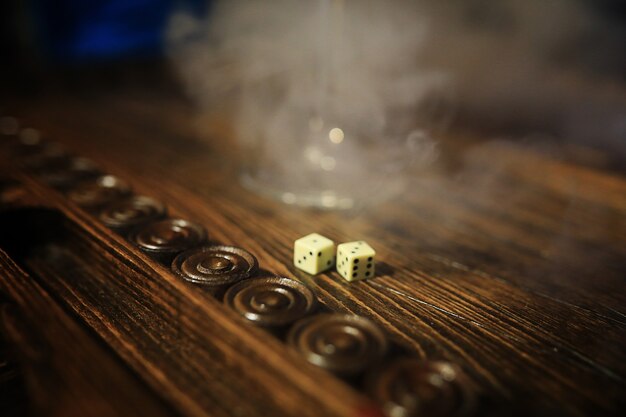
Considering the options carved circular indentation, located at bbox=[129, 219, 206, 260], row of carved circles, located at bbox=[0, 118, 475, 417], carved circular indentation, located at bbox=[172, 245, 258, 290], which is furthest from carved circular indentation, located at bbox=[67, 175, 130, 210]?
carved circular indentation, located at bbox=[172, 245, 258, 290]

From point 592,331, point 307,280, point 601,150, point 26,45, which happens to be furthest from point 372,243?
point 26,45

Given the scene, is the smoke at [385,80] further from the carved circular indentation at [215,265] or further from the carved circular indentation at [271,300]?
the carved circular indentation at [271,300]

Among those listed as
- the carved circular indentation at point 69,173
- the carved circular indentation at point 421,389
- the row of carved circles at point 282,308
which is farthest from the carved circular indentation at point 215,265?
the carved circular indentation at point 69,173

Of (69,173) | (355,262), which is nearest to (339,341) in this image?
(355,262)

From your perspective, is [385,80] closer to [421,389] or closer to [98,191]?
[98,191]

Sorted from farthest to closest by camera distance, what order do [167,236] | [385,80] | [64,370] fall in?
[385,80] → [167,236] → [64,370]

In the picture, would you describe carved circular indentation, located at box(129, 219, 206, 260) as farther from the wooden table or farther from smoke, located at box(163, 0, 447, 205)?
smoke, located at box(163, 0, 447, 205)
